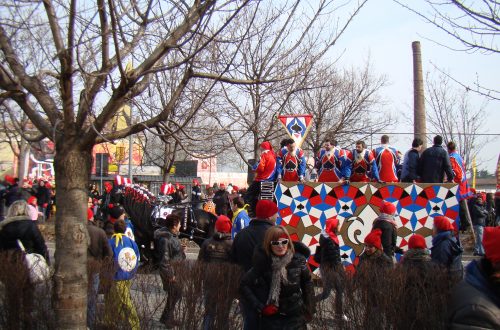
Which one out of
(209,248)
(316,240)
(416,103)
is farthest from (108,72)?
(416,103)

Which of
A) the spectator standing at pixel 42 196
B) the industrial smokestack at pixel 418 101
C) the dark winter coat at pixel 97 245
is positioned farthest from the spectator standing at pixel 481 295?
the spectator standing at pixel 42 196

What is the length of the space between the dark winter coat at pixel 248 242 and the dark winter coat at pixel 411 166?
216 inches

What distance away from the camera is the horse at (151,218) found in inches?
512

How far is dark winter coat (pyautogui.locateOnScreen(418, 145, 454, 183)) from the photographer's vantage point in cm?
1073

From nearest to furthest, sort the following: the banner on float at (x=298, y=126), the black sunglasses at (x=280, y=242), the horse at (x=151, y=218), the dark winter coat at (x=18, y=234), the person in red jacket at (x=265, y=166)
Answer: the black sunglasses at (x=280, y=242)
the dark winter coat at (x=18, y=234)
the banner on float at (x=298, y=126)
the person in red jacket at (x=265, y=166)
the horse at (x=151, y=218)

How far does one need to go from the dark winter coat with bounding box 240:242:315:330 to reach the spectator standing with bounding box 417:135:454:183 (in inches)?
241

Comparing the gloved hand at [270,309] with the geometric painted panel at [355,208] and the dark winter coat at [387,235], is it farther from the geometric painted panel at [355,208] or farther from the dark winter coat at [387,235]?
the geometric painted panel at [355,208]

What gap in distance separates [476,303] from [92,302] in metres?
3.86

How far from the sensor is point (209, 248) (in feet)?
24.6

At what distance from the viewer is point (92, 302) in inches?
225

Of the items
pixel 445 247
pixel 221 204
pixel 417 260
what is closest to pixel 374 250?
pixel 445 247

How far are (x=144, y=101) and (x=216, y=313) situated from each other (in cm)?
276

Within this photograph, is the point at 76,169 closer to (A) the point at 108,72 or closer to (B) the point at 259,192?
(A) the point at 108,72

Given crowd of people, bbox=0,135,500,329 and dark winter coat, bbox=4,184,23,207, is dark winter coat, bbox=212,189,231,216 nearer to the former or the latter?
crowd of people, bbox=0,135,500,329
